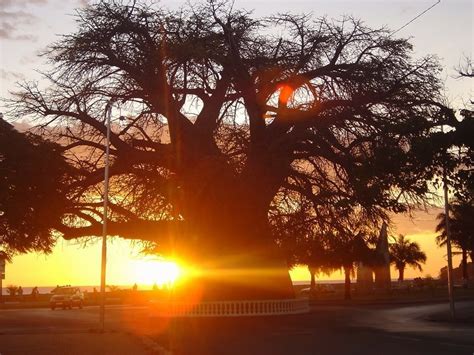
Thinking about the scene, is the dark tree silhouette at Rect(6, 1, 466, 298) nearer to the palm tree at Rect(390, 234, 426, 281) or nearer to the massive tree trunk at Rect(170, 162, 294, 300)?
the massive tree trunk at Rect(170, 162, 294, 300)

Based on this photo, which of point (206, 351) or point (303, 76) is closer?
point (206, 351)

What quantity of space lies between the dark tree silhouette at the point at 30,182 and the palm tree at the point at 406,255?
67516 mm

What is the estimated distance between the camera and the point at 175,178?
28.2m

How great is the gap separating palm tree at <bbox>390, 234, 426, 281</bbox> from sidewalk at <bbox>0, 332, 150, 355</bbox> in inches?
2943

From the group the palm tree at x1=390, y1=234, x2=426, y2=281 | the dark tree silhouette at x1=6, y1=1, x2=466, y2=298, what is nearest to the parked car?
the dark tree silhouette at x1=6, y1=1, x2=466, y2=298

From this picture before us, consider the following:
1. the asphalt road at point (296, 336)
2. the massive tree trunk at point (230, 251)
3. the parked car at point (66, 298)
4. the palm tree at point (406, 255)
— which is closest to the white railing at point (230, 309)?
the asphalt road at point (296, 336)

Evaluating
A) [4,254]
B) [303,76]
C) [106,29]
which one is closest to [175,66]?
[106,29]

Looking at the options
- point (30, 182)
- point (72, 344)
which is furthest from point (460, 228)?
point (72, 344)

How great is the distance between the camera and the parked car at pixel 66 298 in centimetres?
5178

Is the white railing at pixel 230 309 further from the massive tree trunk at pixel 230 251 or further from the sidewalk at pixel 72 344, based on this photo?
the sidewalk at pixel 72 344

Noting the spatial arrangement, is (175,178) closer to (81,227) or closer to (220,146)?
(220,146)

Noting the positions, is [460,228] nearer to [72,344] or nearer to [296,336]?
[296,336]

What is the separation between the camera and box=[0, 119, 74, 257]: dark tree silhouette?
29891mm

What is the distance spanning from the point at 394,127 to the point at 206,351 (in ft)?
22.4
